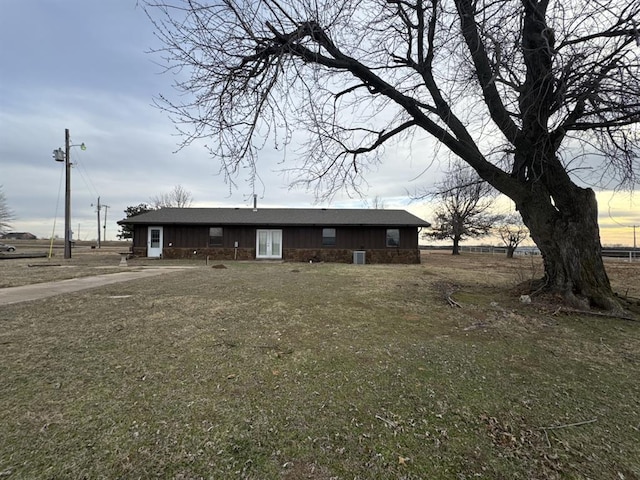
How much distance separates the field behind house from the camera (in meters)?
1.93

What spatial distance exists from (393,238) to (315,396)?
54.5 ft

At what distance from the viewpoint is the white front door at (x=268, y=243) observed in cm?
1888

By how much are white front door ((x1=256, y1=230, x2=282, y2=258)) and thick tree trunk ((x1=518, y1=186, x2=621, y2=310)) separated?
14198 mm

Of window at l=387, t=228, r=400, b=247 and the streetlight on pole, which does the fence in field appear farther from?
the streetlight on pole

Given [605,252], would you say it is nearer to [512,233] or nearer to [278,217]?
[512,233]

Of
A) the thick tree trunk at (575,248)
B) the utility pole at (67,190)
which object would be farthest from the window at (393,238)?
the utility pole at (67,190)

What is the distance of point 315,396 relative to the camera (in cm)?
268

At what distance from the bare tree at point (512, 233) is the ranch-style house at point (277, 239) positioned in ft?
41.6

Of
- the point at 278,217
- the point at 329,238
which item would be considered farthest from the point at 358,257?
the point at 278,217

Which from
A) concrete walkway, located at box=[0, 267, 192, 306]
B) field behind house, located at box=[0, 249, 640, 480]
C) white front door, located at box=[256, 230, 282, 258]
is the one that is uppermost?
white front door, located at box=[256, 230, 282, 258]

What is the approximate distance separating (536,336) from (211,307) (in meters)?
5.32

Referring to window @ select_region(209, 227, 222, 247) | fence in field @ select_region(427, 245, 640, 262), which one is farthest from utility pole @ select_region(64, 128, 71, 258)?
fence in field @ select_region(427, 245, 640, 262)

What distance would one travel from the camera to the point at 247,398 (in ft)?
8.63

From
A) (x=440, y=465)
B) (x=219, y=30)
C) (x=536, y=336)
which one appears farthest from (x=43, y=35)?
(x=536, y=336)
